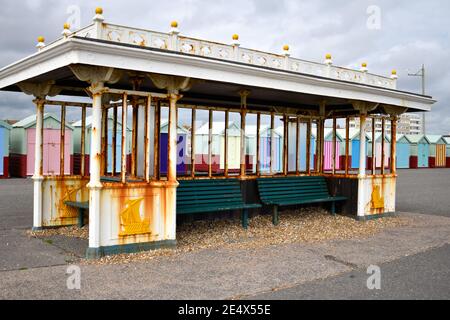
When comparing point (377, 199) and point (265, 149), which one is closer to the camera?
point (377, 199)

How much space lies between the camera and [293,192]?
11172 millimetres

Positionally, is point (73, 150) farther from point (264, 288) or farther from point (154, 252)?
point (264, 288)

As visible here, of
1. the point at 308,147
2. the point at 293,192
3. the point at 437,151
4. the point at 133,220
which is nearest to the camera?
the point at 133,220

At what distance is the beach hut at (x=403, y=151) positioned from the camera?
1554 inches

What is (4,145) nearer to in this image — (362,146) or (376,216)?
(362,146)

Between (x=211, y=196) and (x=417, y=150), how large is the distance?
35.9 meters

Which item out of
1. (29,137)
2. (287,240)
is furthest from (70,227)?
(29,137)

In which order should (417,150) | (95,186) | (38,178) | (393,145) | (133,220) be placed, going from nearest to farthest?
(95,186)
(133,220)
(38,178)
(393,145)
(417,150)

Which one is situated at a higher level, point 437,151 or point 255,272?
point 437,151

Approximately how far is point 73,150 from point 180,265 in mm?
18893

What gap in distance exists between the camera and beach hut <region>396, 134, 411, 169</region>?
1554 inches

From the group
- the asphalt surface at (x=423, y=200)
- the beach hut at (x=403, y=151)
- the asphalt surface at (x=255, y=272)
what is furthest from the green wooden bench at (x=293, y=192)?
the beach hut at (x=403, y=151)

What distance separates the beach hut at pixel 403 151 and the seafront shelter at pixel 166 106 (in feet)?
91.6

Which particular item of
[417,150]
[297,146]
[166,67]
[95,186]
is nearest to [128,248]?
[95,186]
